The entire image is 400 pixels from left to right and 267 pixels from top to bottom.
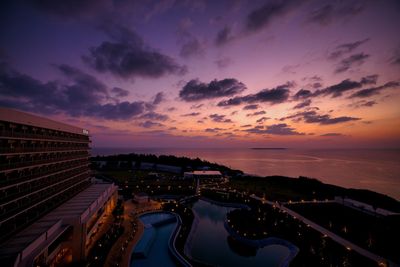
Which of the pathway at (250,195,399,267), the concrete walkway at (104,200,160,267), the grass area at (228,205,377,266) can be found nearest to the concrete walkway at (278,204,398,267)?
the pathway at (250,195,399,267)

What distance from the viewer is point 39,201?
2258 cm

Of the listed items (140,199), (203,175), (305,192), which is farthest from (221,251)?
(203,175)

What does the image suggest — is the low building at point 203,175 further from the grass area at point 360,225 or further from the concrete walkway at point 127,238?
the grass area at point 360,225

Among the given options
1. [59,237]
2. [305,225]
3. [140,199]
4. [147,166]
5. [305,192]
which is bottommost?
[305,225]

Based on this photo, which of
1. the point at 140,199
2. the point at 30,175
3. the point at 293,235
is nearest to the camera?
the point at 30,175

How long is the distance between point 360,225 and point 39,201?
38.3m

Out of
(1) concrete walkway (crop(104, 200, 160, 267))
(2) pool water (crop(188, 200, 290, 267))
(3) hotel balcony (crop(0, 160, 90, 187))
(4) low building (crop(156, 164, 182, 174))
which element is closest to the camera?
(3) hotel balcony (crop(0, 160, 90, 187))

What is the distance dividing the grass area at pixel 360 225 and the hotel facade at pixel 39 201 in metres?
28.8

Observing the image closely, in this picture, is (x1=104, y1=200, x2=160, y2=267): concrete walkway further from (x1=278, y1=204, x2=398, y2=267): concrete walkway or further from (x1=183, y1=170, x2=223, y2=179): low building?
(x1=183, y1=170, x2=223, y2=179): low building

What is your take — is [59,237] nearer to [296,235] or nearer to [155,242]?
[155,242]

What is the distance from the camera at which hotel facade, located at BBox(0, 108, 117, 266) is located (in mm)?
17344

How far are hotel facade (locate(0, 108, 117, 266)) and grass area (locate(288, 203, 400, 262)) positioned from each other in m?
28.8

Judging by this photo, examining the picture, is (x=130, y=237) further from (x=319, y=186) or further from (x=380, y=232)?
(x=319, y=186)

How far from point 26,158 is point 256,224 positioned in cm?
2732
